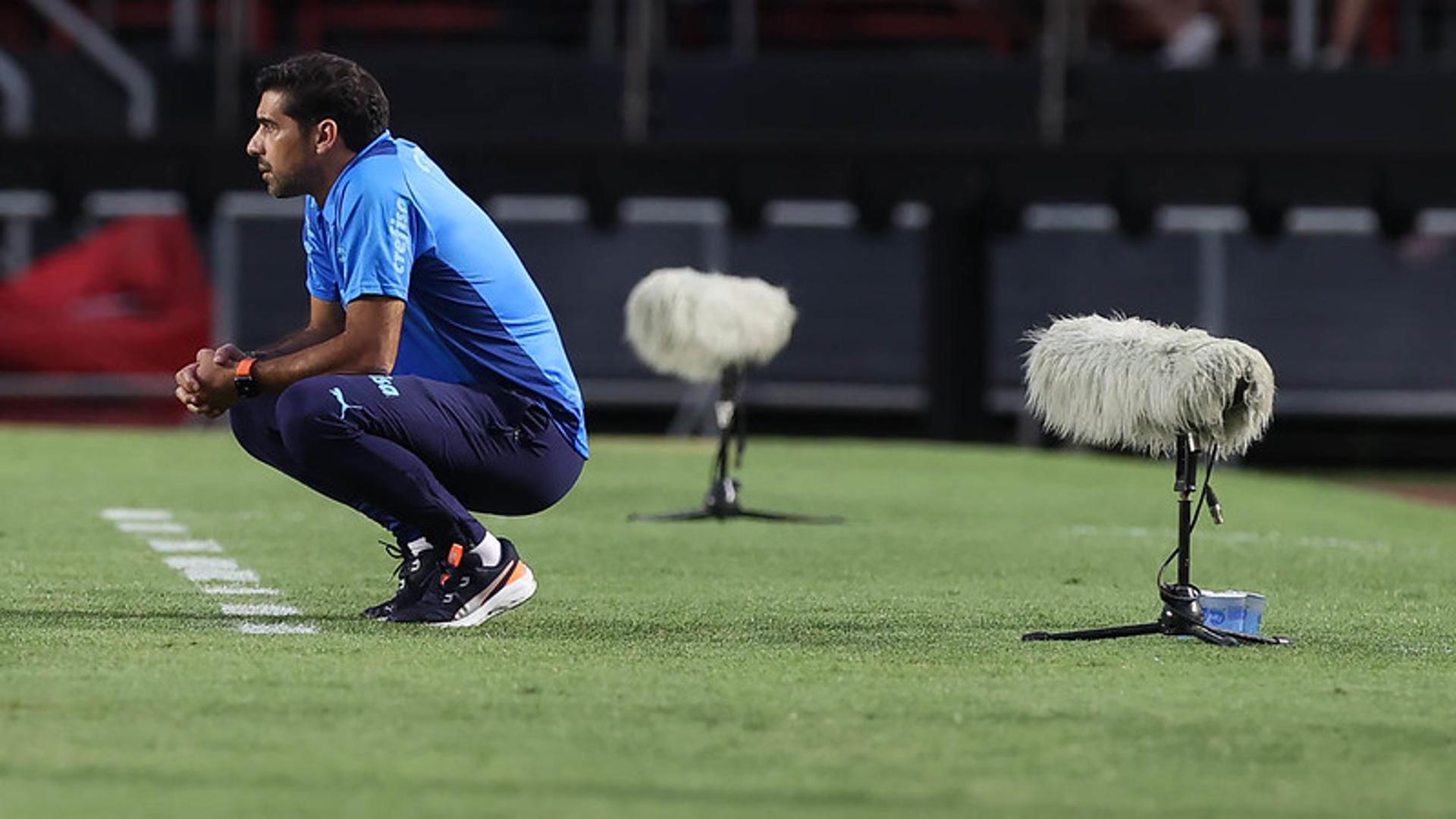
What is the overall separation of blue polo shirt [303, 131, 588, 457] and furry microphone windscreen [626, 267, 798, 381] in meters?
3.51

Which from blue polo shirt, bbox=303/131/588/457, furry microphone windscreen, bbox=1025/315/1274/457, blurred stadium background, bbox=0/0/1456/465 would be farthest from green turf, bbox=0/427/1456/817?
blurred stadium background, bbox=0/0/1456/465

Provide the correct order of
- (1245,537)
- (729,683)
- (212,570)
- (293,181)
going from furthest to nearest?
(1245,537)
(212,570)
(293,181)
(729,683)

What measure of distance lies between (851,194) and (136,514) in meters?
6.40

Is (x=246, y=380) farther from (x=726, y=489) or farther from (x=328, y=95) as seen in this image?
(x=726, y=489)

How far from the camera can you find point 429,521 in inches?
246

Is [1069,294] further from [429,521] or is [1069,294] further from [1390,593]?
[429,521]

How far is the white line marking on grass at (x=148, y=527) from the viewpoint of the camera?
367 inches

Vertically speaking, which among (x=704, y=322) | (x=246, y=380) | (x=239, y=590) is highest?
(x=246, y=380)

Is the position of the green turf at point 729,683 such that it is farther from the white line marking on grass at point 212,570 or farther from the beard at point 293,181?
the beard at point 293,181

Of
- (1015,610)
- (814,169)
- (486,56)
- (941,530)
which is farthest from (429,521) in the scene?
(486,56)

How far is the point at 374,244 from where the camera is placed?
6.04 m

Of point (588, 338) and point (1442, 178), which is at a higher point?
point (1442, 178)

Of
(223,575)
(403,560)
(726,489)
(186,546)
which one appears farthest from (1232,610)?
(726,489)

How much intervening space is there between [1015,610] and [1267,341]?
10.4 meters
